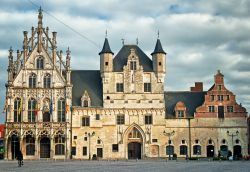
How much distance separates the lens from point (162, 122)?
240 feet

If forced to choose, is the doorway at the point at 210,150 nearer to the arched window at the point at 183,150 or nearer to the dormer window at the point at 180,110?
the arched window at the point at 183,150

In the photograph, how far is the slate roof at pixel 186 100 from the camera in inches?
2958

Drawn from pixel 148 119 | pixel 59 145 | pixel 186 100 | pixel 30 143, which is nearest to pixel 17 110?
pixel 30 143

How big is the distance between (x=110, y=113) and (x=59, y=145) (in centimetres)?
931

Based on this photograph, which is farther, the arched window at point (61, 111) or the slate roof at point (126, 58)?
the slate roof at point (126, 58)

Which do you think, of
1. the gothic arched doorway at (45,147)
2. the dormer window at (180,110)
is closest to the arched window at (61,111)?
the gothic arched doorway at (45,147)

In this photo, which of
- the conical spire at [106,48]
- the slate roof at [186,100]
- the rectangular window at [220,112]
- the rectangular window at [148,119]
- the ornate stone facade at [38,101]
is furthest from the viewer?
the slate roof at [186,100]

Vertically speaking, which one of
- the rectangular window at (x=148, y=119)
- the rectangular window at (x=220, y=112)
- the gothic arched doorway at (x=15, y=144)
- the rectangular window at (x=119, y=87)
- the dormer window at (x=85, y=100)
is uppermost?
the rectangular window at (x=119, y=87)

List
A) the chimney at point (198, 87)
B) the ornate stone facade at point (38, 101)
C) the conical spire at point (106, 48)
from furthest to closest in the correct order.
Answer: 1. the chimney at point (198, 87)
2. the conical spire at point (106, 48)
3. the ornate stone facade at point (38, 101)

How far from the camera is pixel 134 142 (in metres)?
73.1

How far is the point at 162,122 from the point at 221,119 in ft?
31.7

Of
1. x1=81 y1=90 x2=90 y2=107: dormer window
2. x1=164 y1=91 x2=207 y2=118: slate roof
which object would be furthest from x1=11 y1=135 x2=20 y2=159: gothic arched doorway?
x1=164 y1=91 x2=207 y2=118: slate roof

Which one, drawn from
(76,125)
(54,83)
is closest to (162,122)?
(76,125)

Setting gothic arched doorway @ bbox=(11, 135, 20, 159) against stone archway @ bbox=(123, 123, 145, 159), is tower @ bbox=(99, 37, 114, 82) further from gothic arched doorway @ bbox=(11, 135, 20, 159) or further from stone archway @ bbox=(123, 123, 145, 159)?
gothic arched doorway @ bbox=(11, 135, 20, 159)
